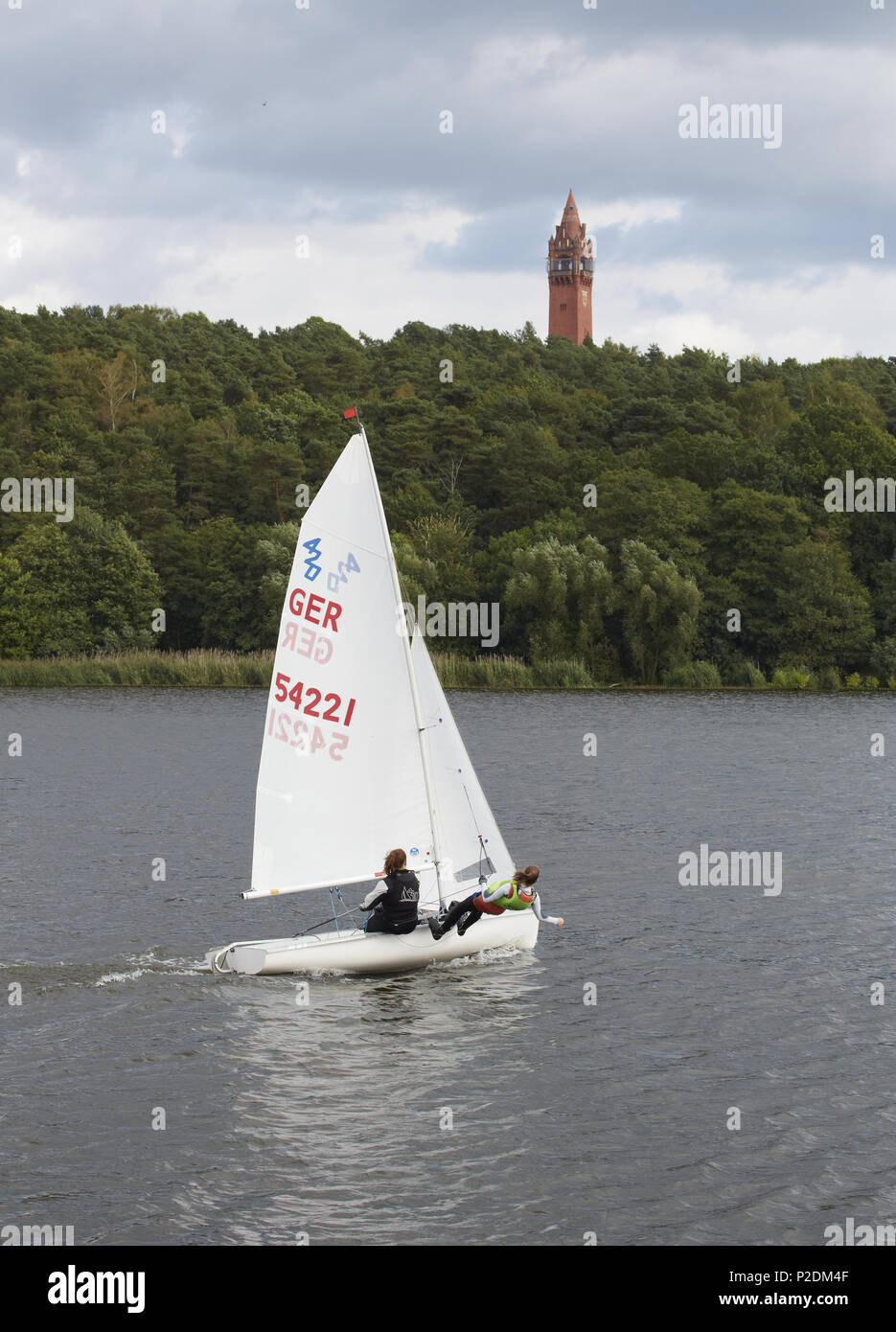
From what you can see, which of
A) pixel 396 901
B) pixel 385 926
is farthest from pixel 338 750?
pixel 385 926

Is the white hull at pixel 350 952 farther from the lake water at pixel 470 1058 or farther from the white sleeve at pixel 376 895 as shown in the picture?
the white sleeve at pixel 376 895

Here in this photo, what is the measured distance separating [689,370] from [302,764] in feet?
367

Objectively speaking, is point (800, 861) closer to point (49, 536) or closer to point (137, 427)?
point (49, 536)

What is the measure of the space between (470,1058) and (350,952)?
3409mm

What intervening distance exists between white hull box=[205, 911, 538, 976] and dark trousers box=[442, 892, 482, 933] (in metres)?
0.23

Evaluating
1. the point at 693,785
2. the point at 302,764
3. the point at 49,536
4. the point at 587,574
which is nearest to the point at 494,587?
the point at 587,574

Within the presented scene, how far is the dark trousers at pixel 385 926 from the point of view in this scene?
1986cm

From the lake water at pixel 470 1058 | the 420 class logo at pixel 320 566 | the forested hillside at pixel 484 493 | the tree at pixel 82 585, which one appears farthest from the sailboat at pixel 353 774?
the tree at pixel 82 585

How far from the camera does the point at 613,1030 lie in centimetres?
1842

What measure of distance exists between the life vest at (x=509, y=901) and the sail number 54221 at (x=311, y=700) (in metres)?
3.07

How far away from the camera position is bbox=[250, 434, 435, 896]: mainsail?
66.5 feet

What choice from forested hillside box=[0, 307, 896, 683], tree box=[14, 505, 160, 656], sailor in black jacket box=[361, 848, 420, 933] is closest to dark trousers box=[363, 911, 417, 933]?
sailor in black jacket box=[361, 848, 420, 933]

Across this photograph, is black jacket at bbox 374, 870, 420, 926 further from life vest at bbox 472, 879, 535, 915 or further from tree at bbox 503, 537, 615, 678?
tree at bbox 503, 537, 615, 678

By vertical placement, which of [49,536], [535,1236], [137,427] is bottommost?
[535,1236]
